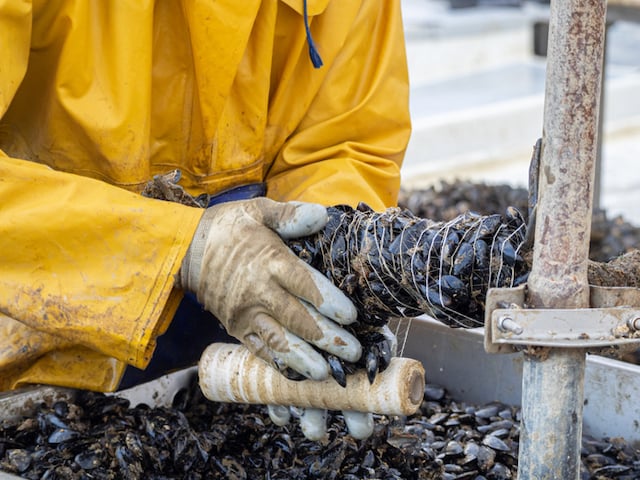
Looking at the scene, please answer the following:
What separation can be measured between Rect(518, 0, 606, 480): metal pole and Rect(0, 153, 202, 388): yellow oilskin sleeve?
0.81 metres

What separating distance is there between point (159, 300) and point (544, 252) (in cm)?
88

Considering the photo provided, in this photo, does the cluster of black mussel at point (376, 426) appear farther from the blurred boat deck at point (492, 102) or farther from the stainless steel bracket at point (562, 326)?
the blurred boat deck at point (492, 102)

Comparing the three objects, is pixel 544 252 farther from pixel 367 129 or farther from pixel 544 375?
pixel 367 129

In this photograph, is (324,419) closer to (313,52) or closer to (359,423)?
(359,423)

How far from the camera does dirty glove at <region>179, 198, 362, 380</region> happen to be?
6.66ft

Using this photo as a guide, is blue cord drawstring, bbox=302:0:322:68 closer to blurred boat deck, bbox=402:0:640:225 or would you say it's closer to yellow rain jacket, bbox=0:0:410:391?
yellow rain jacket, bbox=0:0:410:391

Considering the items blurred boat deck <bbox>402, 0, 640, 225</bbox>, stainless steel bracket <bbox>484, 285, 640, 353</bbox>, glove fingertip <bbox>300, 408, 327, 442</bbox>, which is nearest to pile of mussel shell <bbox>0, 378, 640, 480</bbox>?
glove fingertip <bbox>300, 408, 327, 442</bbox>

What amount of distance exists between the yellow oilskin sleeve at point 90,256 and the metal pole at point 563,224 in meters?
0.81

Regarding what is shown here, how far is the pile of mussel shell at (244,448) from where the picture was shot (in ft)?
7.72

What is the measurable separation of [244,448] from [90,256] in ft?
2.27

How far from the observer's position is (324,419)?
2.24 meters

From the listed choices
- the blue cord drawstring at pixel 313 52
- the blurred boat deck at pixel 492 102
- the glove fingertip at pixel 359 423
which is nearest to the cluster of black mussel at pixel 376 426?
the glove fingertip at pixel 359 423

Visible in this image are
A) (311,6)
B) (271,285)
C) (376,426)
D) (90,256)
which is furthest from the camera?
(311,6)

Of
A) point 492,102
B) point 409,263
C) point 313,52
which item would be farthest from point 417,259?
point 492,102
